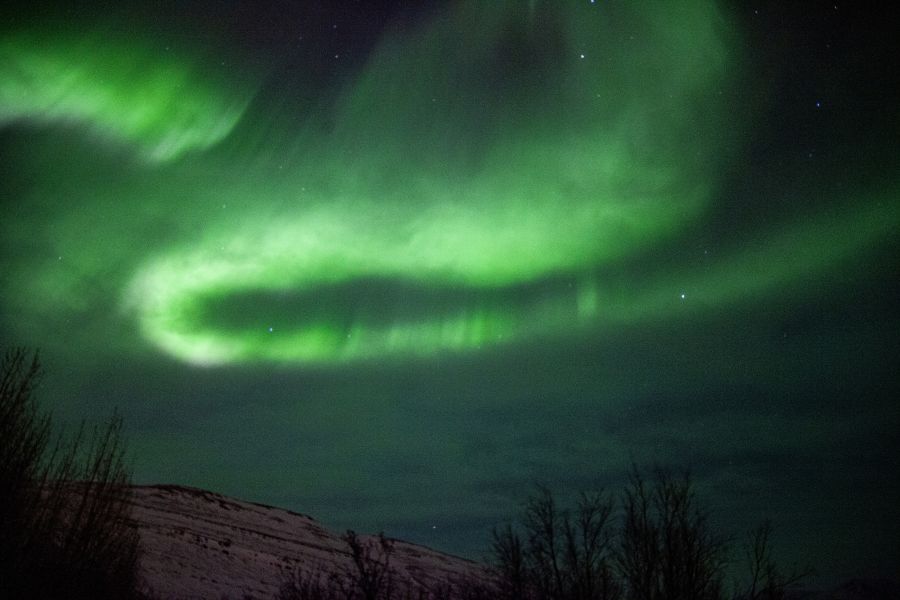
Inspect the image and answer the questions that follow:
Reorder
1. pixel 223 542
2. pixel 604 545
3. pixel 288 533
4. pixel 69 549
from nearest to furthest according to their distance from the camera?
→ 1. pixel 69 549
2. pixel 604 545
3. pixel 223 542
4. pixel 288 533

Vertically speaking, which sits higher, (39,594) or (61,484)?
(61,484)

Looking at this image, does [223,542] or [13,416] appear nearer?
[13,416]

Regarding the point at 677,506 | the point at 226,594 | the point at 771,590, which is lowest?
the point at 226,594

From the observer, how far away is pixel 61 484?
1393cm

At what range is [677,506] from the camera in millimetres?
39438

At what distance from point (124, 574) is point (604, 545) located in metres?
32.4

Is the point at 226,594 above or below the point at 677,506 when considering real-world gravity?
below

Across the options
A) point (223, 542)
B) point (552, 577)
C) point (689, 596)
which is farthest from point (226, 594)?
point (689, 596)

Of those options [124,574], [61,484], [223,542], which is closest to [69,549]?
[61,484]

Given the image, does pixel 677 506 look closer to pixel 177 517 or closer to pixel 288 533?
pixel 177 517

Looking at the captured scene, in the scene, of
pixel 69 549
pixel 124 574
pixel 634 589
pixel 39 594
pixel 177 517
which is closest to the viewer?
pixel 39 594

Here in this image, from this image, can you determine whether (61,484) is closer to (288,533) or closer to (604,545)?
(604,545)

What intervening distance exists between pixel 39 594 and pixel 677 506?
36.7 m

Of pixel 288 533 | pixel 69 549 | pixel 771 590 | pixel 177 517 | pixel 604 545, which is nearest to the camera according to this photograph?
pixel 69 549
